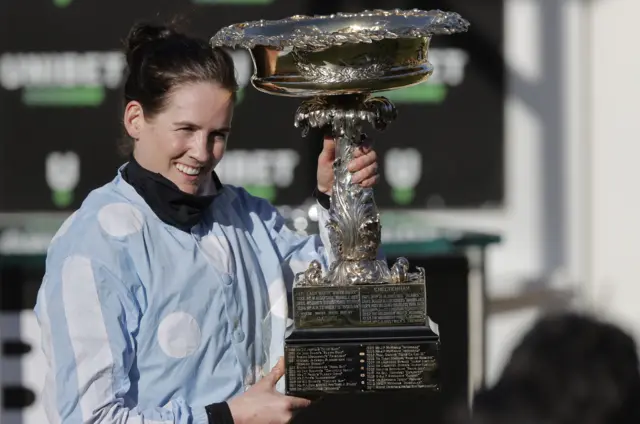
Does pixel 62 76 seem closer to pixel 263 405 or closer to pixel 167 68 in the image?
pixel 167 68

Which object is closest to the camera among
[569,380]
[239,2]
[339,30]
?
[569,380]

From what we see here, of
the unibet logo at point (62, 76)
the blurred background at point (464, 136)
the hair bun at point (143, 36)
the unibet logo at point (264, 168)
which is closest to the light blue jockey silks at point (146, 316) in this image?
the hair bun at point (143, 36)

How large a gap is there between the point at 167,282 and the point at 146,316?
0.08 metres

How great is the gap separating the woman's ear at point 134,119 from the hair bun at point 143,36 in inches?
4.2

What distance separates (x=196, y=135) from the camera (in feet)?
7.48

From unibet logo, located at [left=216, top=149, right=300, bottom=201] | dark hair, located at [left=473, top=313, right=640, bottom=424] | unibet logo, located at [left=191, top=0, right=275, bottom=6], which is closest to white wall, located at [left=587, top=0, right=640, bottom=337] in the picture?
unibet logo, located at [left=216, top=149, right=300, bottom=201]

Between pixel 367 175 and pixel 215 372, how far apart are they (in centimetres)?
50

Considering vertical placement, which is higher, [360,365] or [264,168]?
[264,168]

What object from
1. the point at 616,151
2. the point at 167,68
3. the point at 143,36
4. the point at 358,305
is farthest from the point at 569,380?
the point at 616,151

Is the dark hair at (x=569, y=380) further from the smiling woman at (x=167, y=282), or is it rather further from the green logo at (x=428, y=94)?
the green logo at (x=428, y=94)

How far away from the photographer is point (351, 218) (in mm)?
2406

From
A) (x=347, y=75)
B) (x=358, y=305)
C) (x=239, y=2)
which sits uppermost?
(x=239, y=2)

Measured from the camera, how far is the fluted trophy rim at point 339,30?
7.37 feet

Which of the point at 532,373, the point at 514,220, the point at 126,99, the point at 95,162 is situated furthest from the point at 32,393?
the point at 532,373
